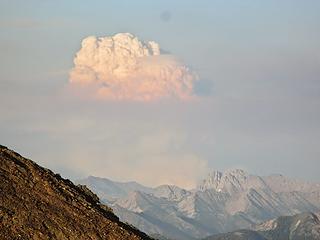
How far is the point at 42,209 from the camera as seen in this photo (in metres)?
122

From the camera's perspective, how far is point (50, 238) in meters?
114

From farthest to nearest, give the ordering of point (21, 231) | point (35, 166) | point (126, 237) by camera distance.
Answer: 1. point (35, 166)
2. point (126, 237)
3. point (21, 231)

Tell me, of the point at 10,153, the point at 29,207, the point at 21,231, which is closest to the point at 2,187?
the point at 29,207

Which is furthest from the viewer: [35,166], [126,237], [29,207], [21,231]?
[35,166]

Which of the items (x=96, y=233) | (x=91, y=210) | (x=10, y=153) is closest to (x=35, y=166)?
(x=10, y=153)

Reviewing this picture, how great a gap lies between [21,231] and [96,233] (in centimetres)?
1894

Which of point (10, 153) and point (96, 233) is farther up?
point (10, 153)

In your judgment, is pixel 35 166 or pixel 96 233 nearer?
pixel 96 233

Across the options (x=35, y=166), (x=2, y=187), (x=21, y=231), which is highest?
(x=35, y=166)

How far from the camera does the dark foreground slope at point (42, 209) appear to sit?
4464 inches

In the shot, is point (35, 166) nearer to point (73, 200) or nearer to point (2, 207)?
point (73, 200)

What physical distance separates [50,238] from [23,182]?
2022 cm

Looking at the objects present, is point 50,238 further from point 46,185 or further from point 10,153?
point 10,153

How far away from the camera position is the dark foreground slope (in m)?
113
